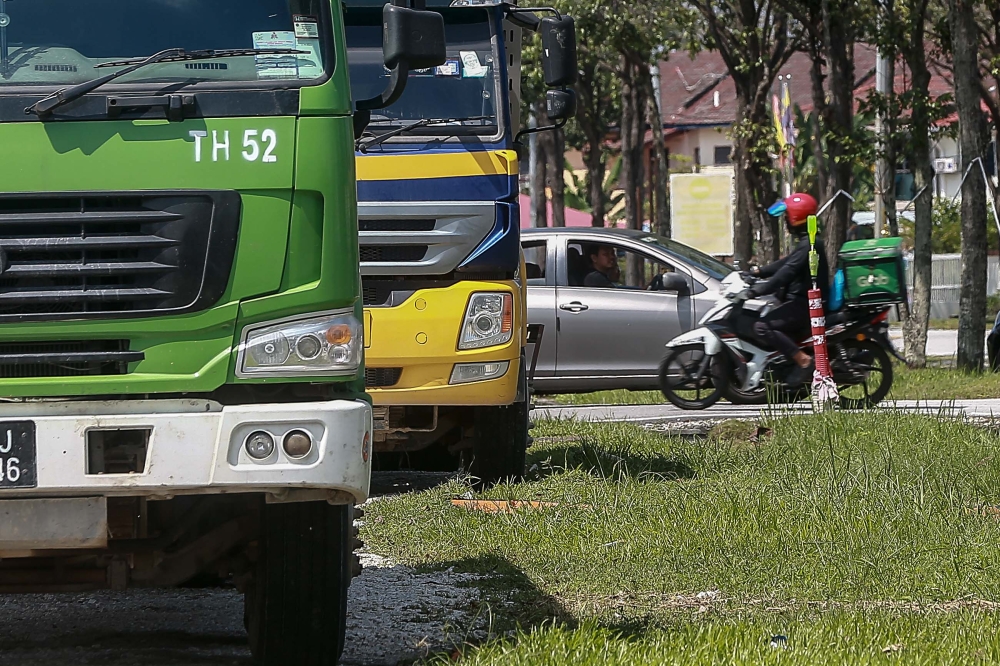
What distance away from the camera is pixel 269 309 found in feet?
14.1

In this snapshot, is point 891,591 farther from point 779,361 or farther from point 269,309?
point 779,361

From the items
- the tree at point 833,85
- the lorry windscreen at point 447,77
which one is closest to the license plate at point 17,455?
the lorry windscreen at point 447,77

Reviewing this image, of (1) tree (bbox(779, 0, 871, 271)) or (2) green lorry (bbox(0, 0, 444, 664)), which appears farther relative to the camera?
(1) tree (bbox(779, 0, 871, 271))

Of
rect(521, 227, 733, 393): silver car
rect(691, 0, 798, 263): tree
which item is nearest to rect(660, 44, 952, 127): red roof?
rect(691, 0, 798, 263): tree

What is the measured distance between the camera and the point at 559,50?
806 cm

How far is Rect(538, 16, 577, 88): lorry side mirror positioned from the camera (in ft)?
26.5

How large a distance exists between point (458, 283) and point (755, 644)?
3667 mm

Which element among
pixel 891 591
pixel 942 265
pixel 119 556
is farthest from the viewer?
pixel 942 265

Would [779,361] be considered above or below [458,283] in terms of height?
below

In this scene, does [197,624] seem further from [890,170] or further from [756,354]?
[890,170]

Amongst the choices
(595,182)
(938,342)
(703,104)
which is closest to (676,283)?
(938,342)

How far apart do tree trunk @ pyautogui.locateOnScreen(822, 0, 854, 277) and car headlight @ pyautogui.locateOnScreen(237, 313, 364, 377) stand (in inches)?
516

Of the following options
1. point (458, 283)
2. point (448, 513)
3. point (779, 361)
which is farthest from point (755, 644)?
point (779, 361)

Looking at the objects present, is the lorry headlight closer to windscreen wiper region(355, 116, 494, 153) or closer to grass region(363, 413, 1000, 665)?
grass region(363, 413, 1000, 665)
